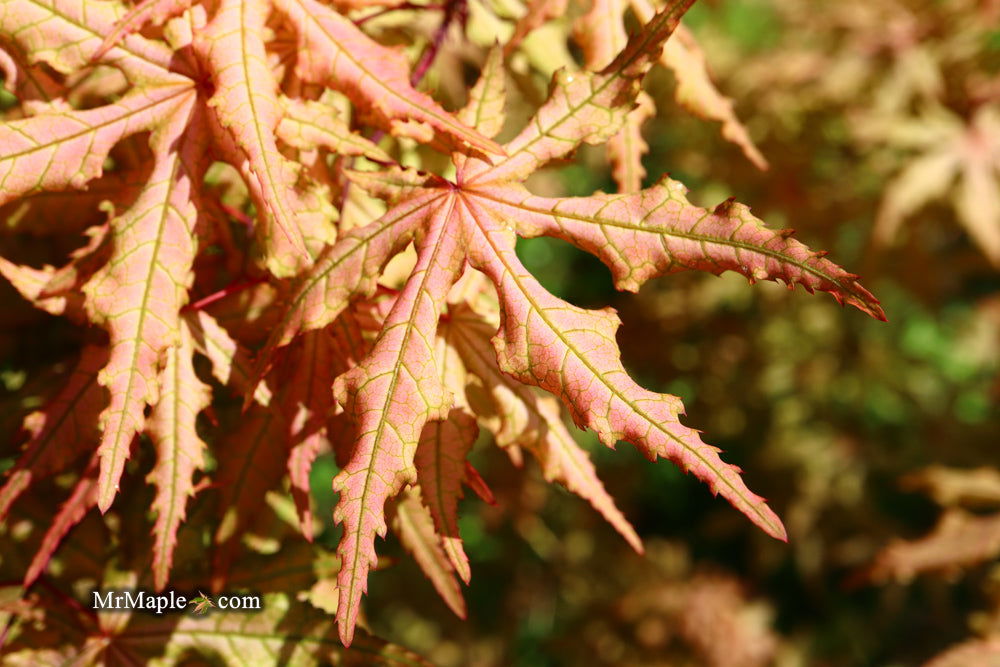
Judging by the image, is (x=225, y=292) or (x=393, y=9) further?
(x=393, y=9)

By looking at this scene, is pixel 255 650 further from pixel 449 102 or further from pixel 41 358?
pixel 449 102

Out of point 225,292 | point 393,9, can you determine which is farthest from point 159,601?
point 393,9

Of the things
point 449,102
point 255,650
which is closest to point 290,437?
point 255,650

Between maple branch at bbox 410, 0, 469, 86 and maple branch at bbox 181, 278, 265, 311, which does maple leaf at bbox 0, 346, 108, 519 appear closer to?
maple branch at bbox 181, 278, 265, 311

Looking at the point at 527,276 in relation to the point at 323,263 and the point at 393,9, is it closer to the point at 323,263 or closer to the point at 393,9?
the point at 323,263

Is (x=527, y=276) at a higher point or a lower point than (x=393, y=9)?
lower

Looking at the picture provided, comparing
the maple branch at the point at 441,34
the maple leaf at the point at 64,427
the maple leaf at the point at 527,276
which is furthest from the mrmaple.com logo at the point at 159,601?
the maple branch at the point at 441,34

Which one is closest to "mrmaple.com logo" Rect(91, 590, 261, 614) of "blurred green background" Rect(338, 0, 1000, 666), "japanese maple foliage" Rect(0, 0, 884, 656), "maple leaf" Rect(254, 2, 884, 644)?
"japanese maple foliage" Rect(0, 0, 884, 656)
